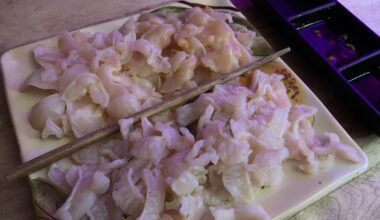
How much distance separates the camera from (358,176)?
1.33 metres

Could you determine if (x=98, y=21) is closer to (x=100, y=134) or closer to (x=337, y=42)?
(x=100, y=134)

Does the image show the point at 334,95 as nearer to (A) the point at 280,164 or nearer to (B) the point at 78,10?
Result: (A) the point at 280,164

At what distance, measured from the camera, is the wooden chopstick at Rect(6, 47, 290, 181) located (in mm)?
1130

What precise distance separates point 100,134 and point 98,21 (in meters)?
0.77

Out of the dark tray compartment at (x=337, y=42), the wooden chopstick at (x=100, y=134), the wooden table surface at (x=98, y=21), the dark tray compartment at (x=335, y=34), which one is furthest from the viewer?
the dark tray compartment at (x=335, y=34)

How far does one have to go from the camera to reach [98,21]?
1.78 m

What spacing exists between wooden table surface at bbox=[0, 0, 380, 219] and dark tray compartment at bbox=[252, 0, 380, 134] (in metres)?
0.07

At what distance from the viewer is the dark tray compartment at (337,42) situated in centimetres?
145

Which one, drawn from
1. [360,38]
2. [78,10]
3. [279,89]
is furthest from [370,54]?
[78,10]

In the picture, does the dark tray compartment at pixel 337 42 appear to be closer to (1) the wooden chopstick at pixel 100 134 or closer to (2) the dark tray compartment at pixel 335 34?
(2) the dark tray compartment at pixel 335 34

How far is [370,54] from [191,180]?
971 mm

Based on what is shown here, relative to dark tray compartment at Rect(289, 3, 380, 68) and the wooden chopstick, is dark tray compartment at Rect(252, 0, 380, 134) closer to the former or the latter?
dark tray compartment at Rect(289, 3, 380, 68)

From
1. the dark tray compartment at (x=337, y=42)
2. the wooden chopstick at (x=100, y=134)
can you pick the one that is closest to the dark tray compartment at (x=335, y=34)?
the dark tray compartment at (x=337, y=42)

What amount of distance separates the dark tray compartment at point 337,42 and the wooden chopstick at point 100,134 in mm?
309
